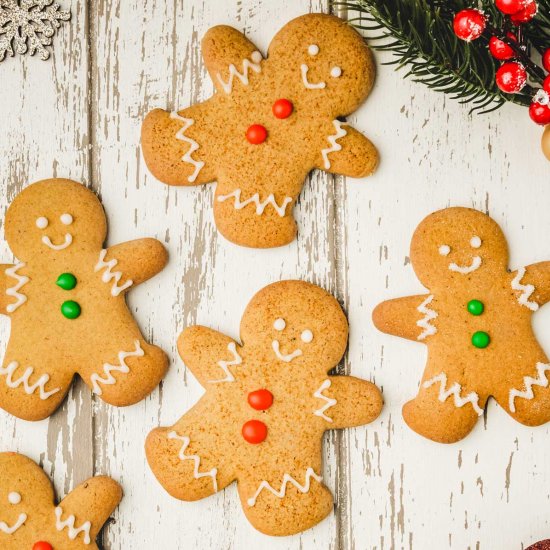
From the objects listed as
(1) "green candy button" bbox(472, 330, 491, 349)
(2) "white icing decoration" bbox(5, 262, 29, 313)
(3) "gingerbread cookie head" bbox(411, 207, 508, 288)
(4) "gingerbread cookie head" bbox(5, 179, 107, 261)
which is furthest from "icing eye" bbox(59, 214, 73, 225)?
(1) "green candy button" bbox(472, 330, 491, 349)

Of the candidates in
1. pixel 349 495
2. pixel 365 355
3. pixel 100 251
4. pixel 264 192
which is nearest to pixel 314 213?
pixel 264 192

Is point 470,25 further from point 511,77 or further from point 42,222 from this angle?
point 42,222

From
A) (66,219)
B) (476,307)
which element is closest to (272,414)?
(476,307)

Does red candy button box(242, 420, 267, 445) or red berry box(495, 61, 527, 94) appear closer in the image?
red berry box(495, 61, 527, 94)

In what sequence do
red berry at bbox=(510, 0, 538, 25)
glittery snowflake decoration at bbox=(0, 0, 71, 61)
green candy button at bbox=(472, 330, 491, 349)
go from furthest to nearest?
glittery snowflake decoration at bbox=(0, 0, 71, 61)
green candy button at bbox=(472, 330, 491, 349)
red berry at bbox=(510, 0, 538, 25)

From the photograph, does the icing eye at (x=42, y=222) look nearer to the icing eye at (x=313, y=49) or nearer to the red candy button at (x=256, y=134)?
the red candy button at (x=256, y=134)

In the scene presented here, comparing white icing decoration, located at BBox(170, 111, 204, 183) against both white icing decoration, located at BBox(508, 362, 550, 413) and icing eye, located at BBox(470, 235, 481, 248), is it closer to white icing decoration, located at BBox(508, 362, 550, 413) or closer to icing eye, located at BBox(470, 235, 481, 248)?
icing eye, located at BBox(470, 235, 481, 248)
